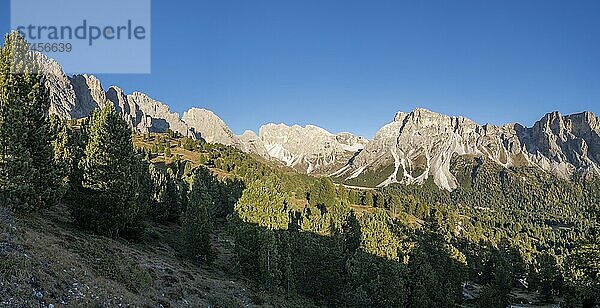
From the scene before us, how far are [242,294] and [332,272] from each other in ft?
66.6

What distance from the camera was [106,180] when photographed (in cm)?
4075

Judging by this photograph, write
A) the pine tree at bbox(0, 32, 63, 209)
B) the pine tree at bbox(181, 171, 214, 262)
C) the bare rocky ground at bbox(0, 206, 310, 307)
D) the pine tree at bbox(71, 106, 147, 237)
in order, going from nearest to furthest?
the bare rocky ground at bbox(0, 206, 310, 307) < the pine tree at bbox(0, 32, 63, 209) < the pine tree at bbox(71, 106, 147, 237) < the pine tree at bbox(181, 171, 214, 262)

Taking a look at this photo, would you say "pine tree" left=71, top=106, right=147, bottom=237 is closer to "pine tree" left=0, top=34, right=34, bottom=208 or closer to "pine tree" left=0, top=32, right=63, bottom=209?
"pine tree" left=0, top=32, right=63, bottom=209

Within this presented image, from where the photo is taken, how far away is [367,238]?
60219 millimetres

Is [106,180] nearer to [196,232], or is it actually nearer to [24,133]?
[24,133]

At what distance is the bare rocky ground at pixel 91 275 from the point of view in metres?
20.5

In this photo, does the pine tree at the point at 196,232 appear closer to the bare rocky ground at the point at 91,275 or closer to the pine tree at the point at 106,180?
the bare rocky ground at the point at 91,275

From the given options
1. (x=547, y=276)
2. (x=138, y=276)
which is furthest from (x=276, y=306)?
(x=547, y=276)

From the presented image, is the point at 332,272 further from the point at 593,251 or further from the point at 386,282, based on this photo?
the point at 593,251

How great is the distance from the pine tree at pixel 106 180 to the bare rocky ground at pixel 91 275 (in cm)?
267

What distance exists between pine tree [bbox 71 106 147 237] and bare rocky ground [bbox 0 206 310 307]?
2.67 meters

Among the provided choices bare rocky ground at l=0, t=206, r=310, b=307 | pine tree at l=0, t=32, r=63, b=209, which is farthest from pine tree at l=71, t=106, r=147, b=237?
pine tree at l=0, t=32, r=63, b=209

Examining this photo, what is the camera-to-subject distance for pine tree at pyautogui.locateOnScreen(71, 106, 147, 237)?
4050 centimetres

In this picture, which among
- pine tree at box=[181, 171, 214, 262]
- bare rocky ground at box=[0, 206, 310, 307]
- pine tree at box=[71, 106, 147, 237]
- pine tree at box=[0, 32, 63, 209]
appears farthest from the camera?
pine tree at box=[181, 171, 214, 262]
